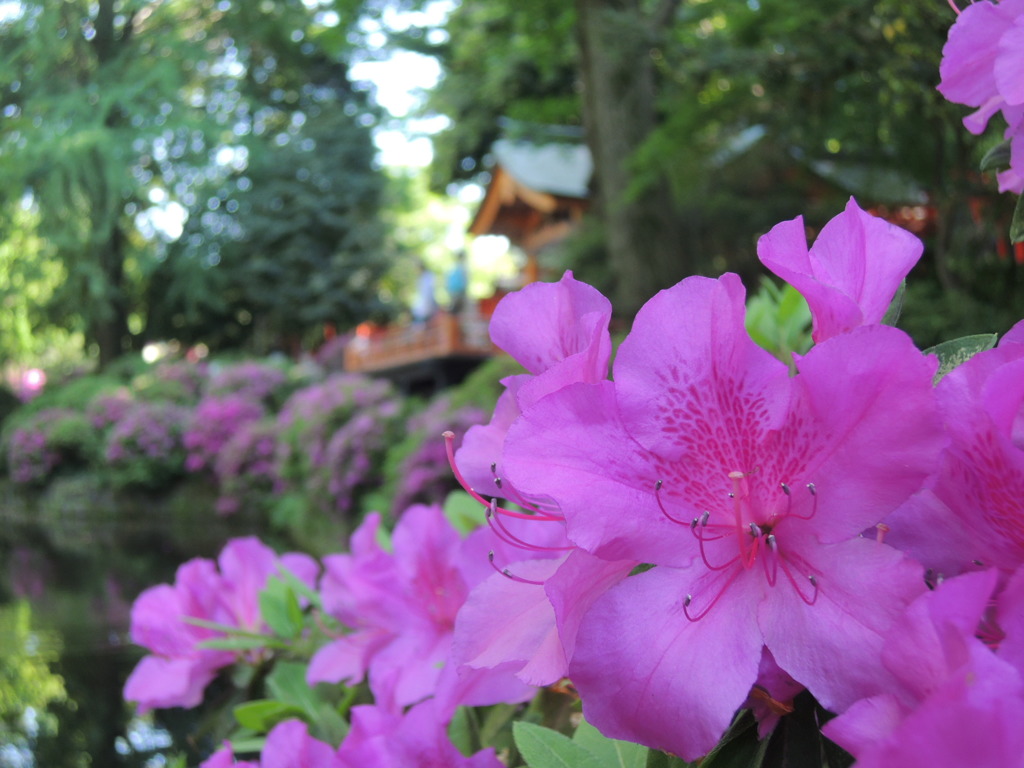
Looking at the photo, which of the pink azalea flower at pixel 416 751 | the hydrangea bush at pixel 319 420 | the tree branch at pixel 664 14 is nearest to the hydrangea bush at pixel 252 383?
the hydrangea bush at pixel 319 420

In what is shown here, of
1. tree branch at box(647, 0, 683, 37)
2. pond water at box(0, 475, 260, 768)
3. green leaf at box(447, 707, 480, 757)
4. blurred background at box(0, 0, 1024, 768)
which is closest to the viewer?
green leaf at box(447, 707, 480, 757)

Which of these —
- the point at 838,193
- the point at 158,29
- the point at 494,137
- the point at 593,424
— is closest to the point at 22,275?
the point at 158,29

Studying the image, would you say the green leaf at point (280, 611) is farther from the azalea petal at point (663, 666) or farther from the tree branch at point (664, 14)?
the tree branch at point (664, 14)

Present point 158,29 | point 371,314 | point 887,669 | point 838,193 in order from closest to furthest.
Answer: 1. point 887,669
2. point 838,193
3. point 158,29
4. point 371,314

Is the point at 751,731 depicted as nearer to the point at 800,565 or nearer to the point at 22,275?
the point at 800,565

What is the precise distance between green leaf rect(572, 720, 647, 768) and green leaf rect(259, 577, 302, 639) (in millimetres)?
482

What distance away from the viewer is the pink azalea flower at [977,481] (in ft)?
1.12

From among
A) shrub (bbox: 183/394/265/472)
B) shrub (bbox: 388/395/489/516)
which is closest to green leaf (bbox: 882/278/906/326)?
shrub (bbox: 388/395/489/516)

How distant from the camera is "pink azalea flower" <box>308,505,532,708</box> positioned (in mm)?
724

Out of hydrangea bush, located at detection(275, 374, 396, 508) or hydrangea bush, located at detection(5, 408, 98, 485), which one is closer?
hydrangea bush, located at detection(275, 374, 396, 508)

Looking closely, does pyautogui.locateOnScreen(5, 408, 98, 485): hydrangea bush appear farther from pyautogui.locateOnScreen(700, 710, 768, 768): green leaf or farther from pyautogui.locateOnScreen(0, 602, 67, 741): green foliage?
pyautogui.locateOnScreen(700, 710, 768, 768): green leaf

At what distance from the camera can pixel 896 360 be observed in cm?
34

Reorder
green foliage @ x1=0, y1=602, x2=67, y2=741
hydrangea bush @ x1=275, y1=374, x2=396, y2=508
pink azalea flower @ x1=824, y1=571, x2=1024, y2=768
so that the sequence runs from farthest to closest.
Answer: hydrangea bush @ x1=275, y1=374, x2=396, y2=508 → green foliage @ x1=0, y1=602, x2=67, y2=741 → pink azalea flower @ x1=824, y1=571, x2=1024, y2=768

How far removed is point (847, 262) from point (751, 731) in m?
0.21
